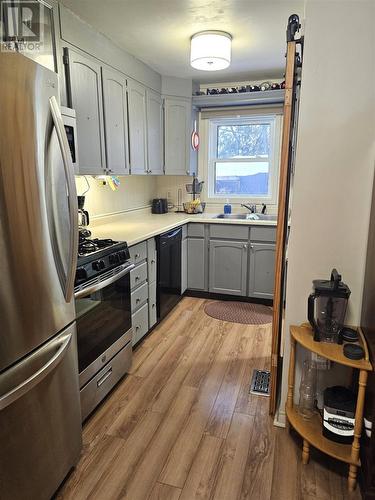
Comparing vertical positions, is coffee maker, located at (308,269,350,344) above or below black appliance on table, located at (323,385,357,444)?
above

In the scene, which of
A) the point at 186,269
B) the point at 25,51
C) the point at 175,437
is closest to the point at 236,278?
the point at 186,269

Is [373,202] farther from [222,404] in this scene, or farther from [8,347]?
[8,347]

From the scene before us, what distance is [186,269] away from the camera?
152 inches

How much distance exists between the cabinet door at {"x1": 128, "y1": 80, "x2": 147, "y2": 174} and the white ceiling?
30cm

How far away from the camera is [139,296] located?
267 cm

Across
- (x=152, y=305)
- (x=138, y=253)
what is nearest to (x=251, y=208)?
(x=152, y=305)

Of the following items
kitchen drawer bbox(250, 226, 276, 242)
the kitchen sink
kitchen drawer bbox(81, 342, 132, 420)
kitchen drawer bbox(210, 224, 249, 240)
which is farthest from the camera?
the kitchen sink

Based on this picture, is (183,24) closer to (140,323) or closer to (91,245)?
(91,245)

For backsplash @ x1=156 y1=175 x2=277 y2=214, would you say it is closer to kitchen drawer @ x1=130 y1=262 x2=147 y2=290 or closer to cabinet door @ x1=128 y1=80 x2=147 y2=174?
cabinet door @ x1=128 y1=80 x2=147 y2=174

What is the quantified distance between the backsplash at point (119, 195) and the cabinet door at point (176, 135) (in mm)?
395

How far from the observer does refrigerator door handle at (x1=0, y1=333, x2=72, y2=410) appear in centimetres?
115

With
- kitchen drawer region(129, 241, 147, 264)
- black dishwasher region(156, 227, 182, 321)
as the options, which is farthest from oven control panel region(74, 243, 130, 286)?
black dishwasher region(156, 227, 182, 321)

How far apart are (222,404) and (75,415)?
0.93 meters

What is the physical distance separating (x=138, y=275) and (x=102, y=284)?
70 cm
